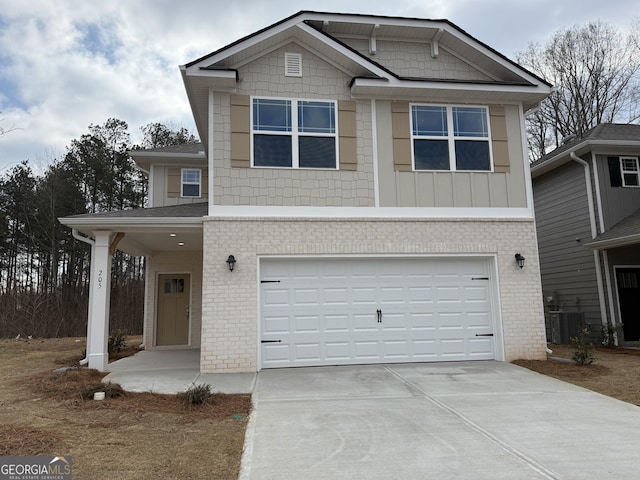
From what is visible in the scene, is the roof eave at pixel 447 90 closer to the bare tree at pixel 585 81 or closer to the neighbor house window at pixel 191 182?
the neighbor house window at pixel 191 182

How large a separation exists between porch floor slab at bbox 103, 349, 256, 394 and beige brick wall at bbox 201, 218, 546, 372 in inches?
18.8

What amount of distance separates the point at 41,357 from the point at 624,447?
1202 cm

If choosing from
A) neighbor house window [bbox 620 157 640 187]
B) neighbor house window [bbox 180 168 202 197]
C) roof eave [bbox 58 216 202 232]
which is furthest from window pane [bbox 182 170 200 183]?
neighbor house window [bbox 620 157 640 187]

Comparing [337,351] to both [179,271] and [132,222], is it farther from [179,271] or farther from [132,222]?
[179,271]

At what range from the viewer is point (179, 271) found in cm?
1334

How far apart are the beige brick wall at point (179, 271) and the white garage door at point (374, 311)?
476 cm

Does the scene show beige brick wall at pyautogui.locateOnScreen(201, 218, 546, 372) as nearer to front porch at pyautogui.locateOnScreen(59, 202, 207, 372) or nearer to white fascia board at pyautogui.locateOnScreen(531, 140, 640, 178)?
front porch at pyautogui.locateOnScreen(59, 202, 207, 372)

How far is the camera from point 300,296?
927 centimetres

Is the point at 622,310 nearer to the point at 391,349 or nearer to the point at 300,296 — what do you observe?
the point at 391,349

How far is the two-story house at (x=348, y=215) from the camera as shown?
9.05 meters

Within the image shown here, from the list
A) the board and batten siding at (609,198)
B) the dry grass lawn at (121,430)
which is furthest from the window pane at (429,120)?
the dry grass lawn at (121,430)

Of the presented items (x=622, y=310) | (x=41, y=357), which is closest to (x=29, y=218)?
(x=41, y=357)

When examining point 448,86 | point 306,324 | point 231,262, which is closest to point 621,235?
point 448,86

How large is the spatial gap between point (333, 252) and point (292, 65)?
4028mm
